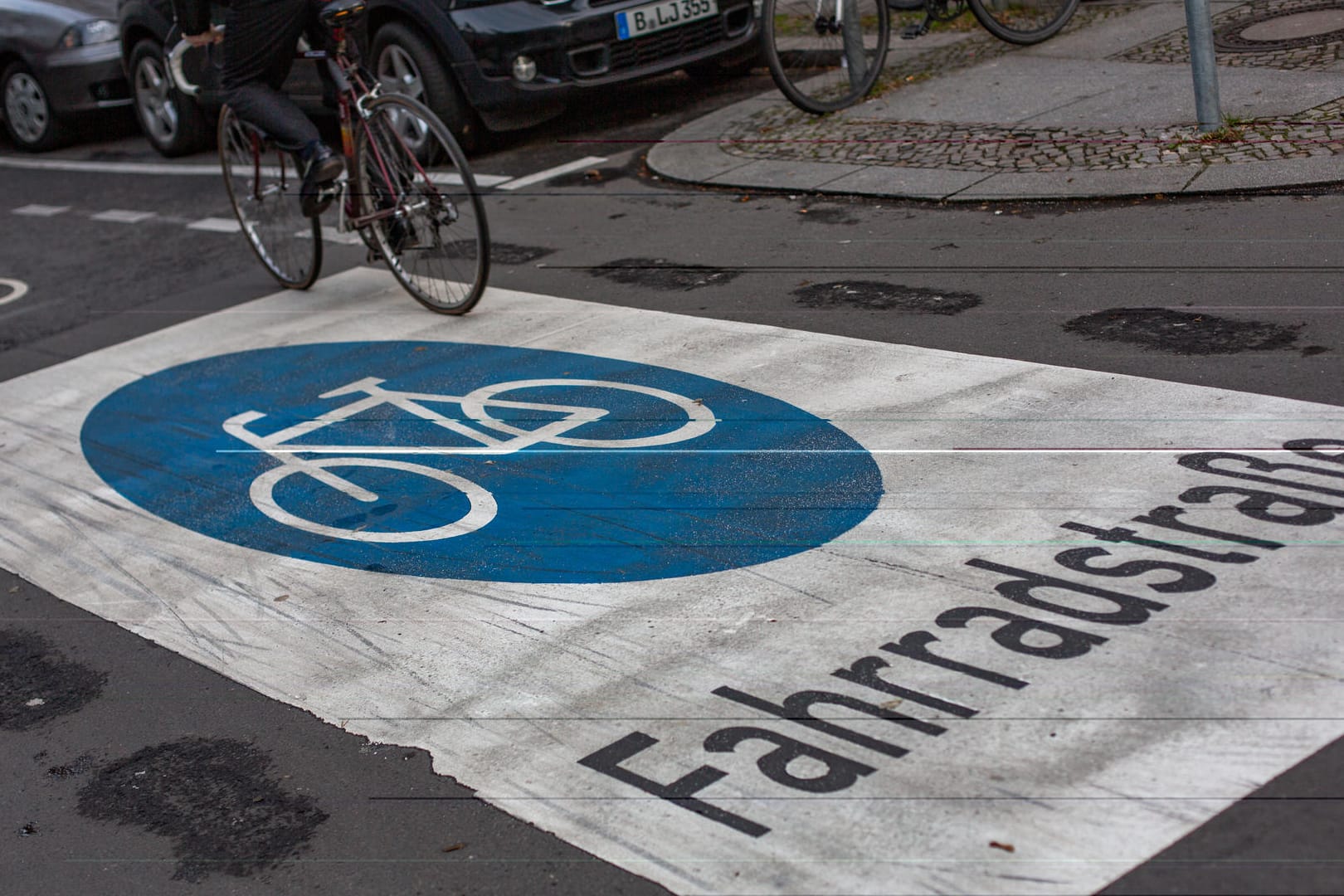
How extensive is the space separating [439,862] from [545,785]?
31 centimetres

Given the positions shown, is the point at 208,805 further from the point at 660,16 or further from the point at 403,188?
the point at 660,16

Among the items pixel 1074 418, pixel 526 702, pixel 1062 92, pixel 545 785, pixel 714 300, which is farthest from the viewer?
pixel 1062 92

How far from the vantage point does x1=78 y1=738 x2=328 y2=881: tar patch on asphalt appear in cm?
338

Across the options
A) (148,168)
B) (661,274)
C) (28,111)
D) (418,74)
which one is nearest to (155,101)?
(148,168)

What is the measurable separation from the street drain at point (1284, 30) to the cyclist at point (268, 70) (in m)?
5.08

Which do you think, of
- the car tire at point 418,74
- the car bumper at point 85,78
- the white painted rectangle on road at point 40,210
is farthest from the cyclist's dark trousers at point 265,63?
the car bumper at point 85,78

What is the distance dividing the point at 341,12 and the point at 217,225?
11.9 ft

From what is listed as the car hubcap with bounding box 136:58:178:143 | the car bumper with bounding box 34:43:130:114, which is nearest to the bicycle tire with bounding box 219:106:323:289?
the car hubcap with bounding box 136:58:178:143

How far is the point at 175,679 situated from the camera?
4.27 metres

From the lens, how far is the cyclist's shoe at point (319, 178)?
7.07 m

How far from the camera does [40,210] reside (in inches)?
450

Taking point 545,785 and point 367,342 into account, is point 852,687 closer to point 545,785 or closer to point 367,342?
point 545,785

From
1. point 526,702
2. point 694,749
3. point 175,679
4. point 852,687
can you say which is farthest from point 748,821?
point 175,679

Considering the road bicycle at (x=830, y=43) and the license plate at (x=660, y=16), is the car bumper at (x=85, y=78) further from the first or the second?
the road bicycle at (x=830, y=43)
